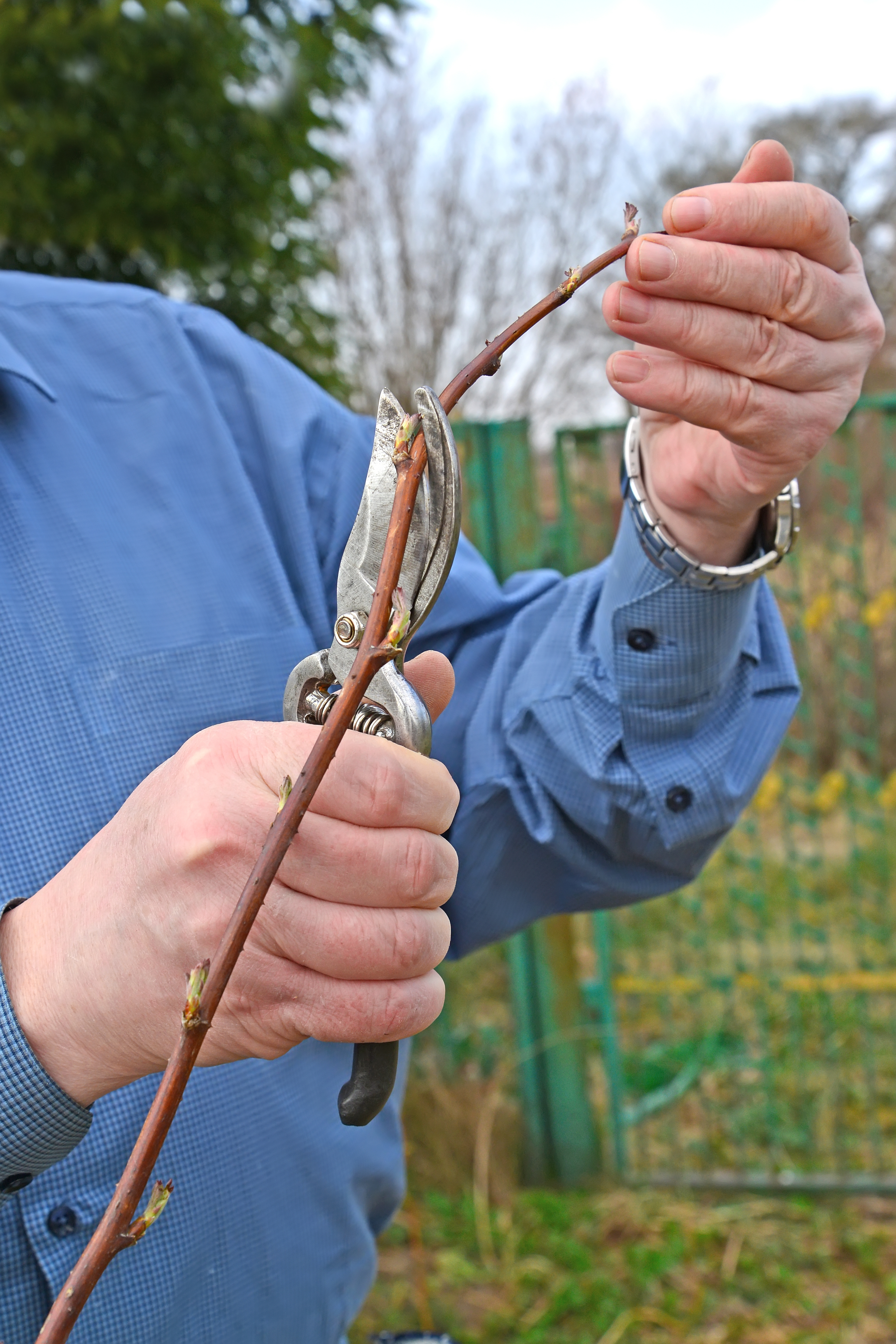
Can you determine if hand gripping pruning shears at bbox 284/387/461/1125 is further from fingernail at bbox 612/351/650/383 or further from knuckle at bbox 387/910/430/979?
fingernail at bbox 612/351/650/383

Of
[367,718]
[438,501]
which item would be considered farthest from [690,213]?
[367,718]

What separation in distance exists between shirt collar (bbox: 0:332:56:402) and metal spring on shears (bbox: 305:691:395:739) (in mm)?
774

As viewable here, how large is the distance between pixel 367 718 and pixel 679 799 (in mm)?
682

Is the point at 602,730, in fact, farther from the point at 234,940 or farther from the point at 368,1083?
the point at 234,940

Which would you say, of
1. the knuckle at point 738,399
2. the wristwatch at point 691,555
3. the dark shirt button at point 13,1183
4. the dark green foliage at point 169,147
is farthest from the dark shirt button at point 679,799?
the dark green foliage at point 169,147

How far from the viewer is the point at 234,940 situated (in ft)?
2.43

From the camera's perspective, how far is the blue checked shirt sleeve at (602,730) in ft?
4.58

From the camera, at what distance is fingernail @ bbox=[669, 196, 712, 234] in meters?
1.05

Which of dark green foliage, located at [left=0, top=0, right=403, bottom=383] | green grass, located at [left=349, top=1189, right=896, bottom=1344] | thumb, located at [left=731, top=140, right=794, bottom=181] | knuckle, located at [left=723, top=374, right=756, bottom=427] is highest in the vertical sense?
dark green foliage, located at [left=0, top=0, right=403, bottom=383]

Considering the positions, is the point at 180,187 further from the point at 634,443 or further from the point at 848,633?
the point at 634,443

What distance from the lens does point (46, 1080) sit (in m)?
0.93

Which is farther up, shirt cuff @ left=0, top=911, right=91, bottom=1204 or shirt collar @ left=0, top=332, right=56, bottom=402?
shirt collar @ left=0, top=332, right=56, bottom=402

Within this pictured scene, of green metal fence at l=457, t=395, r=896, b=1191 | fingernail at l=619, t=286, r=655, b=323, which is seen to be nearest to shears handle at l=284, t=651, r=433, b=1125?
fingernail at l=619, t=286, r=655, b=323

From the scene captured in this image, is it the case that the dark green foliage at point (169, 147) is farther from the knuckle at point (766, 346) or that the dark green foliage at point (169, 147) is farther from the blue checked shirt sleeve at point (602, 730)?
the knuckle at point (766, 346)
